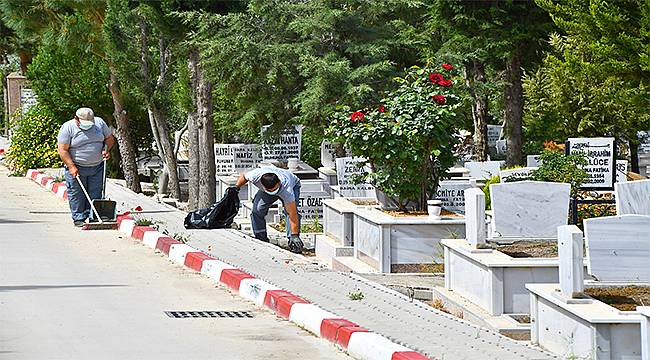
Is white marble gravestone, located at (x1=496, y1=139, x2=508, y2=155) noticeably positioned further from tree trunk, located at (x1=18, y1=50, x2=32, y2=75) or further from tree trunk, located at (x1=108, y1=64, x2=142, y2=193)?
tree trunk, located at (x1=18, y1=50, x2=32, y2=75)

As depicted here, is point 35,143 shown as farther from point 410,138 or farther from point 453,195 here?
point 410,138

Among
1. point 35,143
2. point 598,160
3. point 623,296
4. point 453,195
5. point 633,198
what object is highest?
point 35,143

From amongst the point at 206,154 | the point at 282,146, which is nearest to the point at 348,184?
the point at 282,146

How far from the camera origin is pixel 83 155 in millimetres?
18719

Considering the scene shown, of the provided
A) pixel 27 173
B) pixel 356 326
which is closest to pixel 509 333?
pixel 356 326

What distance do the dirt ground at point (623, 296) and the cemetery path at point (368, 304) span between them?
858mm

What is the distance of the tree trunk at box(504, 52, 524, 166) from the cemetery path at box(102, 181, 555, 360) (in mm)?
12026

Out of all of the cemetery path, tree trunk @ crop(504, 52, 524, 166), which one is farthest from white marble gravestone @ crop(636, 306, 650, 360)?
tree trunk @ crop(504, 52, 524, 166)

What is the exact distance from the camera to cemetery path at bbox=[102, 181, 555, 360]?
31.0 ft

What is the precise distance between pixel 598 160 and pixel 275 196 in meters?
4.56

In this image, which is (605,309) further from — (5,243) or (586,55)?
(586,55)

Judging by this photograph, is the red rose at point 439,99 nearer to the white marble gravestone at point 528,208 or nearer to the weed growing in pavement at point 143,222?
the white marble gravestone at point 528,208

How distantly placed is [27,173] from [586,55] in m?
12.4

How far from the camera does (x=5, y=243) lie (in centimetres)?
1694
